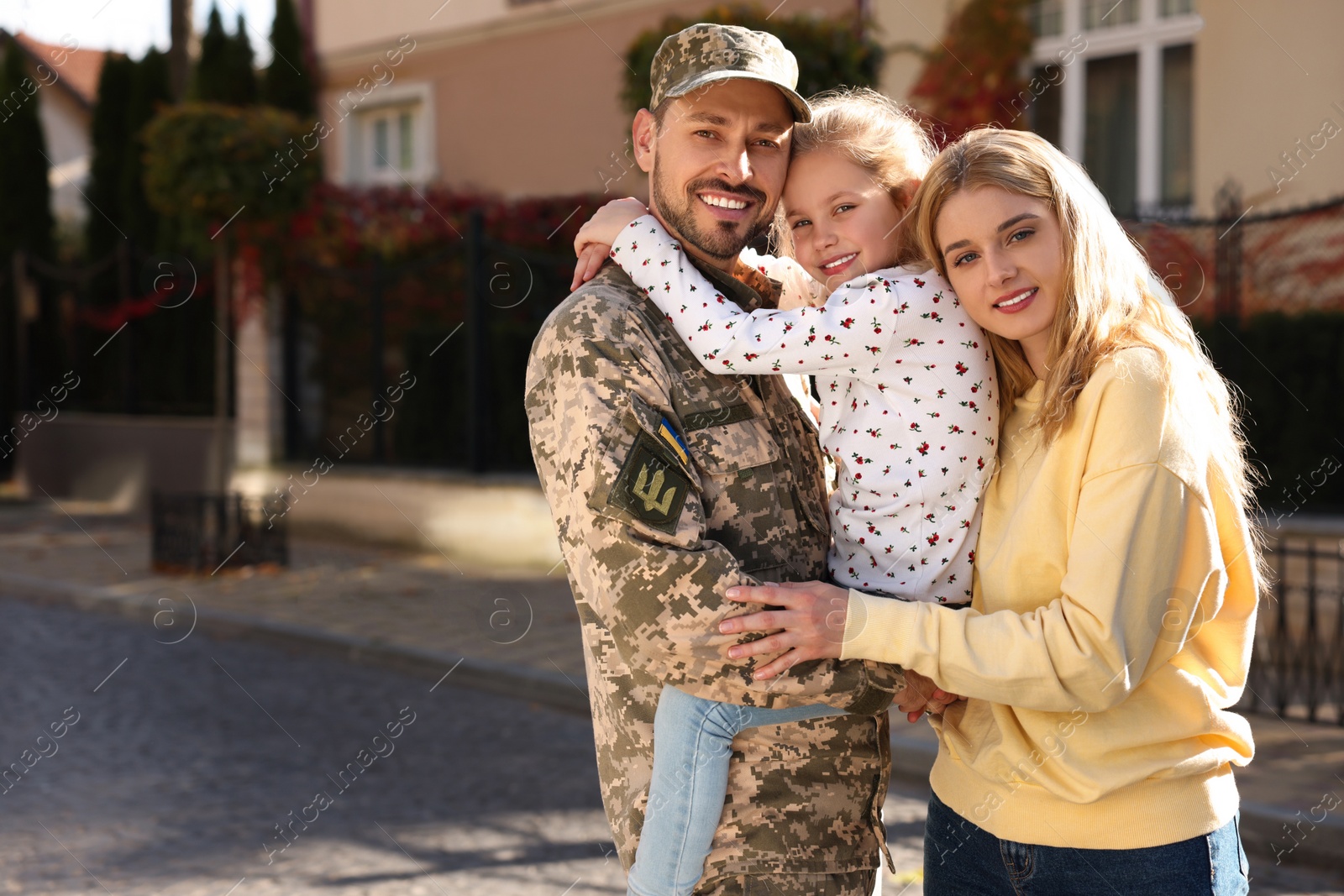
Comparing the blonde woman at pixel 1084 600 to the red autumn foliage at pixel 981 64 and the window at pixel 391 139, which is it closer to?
the red autumn foliage at pixel 981 64

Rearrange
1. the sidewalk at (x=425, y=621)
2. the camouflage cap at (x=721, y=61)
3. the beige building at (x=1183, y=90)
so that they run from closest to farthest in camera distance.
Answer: the camouflage cap at (x=721, y=61) → the sidewalk at (x=425, y=621) → the beige building at (x=1183, y=90)

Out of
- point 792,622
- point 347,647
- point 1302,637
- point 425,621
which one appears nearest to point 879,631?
point 792,622

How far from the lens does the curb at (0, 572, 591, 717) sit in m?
6.82

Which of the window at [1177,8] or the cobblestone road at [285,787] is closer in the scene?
the cobblestone road at [285,787]

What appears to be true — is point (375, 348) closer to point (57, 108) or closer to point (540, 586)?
point (540, 586)

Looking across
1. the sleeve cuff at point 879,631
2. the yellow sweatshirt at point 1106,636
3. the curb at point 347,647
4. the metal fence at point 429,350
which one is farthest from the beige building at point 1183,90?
the sleeve cuff at point 879,631

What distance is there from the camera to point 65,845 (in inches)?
182

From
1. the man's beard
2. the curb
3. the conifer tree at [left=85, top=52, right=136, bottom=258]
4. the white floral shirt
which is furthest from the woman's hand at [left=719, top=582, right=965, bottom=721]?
the conifer tree at [left=85, top=52, right=136, bottom=258]

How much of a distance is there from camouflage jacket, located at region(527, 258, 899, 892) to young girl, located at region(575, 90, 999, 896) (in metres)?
0.06

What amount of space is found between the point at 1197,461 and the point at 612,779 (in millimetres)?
1113

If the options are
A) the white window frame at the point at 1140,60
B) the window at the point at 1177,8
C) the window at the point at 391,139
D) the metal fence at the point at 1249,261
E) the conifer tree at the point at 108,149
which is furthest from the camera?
the conifer tree at the point at 108,149

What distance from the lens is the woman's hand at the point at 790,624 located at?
6.41 feet

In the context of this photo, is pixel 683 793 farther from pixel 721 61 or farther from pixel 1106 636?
pixel 721 61

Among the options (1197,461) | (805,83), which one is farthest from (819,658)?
→ (805,83)
